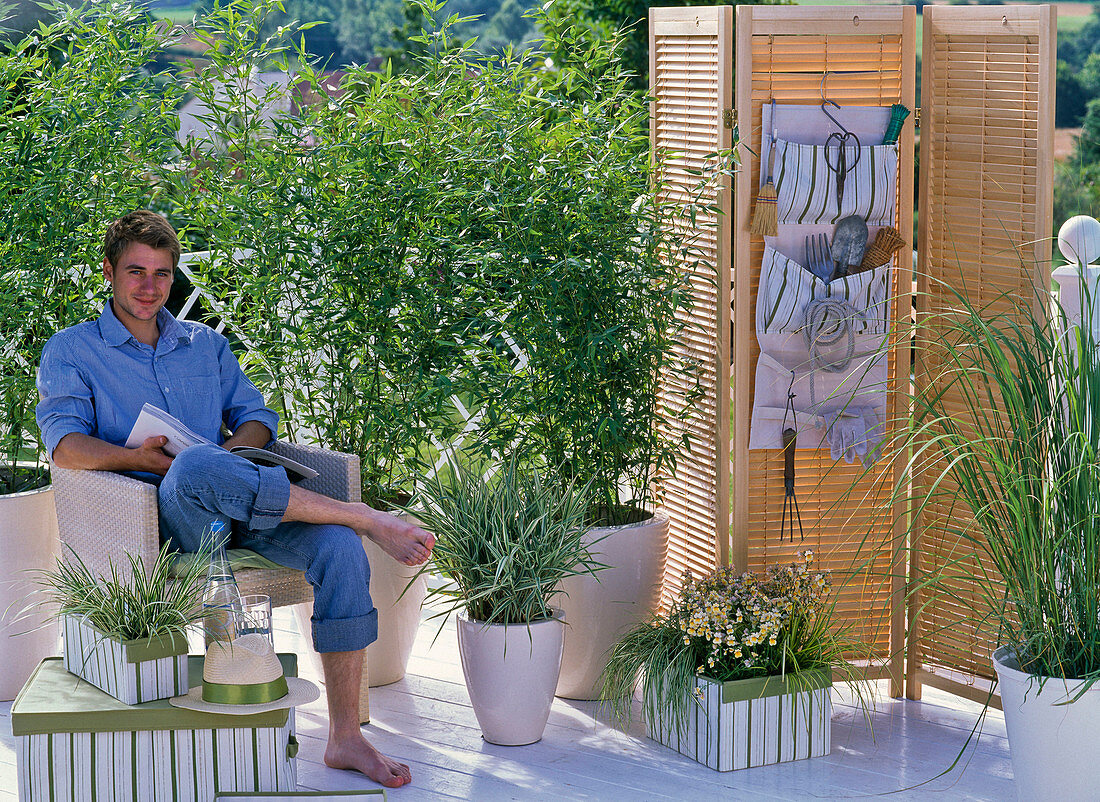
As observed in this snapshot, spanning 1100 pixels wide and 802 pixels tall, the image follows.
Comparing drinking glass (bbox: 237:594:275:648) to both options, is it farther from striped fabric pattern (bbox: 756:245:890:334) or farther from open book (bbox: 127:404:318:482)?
striped fabric pattern (bbox: 756:245:890:334)

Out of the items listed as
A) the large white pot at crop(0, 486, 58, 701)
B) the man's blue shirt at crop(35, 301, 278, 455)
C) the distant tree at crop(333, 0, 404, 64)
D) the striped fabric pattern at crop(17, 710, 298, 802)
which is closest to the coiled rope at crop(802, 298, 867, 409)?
the man's blue shirt at crop(35, 301, 278, 455)

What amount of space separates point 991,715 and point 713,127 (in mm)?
1838

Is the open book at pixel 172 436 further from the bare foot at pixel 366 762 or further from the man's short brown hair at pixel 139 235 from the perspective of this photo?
the bare foot at pixel 366 762

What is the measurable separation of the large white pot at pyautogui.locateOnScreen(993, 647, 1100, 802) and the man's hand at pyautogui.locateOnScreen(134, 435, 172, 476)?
2047mm

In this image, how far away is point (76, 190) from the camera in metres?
3.70

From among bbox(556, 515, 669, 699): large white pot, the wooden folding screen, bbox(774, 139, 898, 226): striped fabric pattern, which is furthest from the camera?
bbox(556, 515, 669, 699): large white pot

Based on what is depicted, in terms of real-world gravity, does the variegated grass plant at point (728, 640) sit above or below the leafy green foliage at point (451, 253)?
below

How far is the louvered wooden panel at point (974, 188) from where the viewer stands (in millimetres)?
3332

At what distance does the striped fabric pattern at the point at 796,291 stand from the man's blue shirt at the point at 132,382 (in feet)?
4.63

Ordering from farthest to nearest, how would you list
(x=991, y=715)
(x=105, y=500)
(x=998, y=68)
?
(x=991, y=715), (x=998, y=68), (x=105, y=500)

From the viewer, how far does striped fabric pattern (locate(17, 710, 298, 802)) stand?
2801mm

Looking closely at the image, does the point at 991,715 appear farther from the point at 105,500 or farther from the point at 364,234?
the point at 105,500

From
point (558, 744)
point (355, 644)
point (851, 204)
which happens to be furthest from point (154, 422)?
point (851, 204)

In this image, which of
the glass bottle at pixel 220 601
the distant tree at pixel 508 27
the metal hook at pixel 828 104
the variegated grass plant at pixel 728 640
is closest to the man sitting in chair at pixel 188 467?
the glass bottle at pixel 220 601
